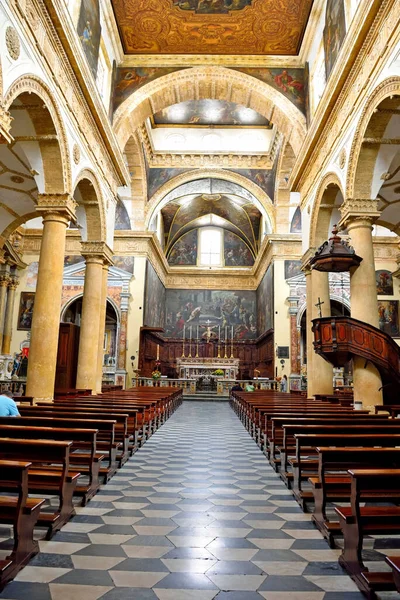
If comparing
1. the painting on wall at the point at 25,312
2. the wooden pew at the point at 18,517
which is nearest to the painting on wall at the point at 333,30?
the wooden pew at the point at 18,517

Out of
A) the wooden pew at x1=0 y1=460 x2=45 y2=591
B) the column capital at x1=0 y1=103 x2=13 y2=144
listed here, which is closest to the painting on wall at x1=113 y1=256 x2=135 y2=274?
the column capital at x1=0 y1=103 x2=13 y2=144

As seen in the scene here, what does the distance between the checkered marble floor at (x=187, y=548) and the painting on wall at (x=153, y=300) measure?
61.2 ft

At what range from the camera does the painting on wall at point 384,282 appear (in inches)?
916

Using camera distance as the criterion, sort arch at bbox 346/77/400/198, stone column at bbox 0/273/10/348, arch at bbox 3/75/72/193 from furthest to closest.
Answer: stone column at bbox 0/273/10/348
arch at bbox 3/75/72/193
arch at bbox 346/77/400/198

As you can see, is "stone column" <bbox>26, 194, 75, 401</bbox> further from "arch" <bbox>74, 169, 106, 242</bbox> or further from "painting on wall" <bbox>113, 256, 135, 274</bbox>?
"painting on wall" <bbox>113, 256, 135, 274</bbox>

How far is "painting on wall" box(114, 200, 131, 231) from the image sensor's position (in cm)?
2388

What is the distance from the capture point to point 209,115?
23078 millimetres

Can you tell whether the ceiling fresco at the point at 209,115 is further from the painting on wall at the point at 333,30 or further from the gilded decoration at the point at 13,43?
the gilded decoration at the point at 13,43

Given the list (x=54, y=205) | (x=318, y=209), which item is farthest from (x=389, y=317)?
(x=54, y=205)

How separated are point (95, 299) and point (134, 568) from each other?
11264mm

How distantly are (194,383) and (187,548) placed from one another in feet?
66.8

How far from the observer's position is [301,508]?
14.7 ft

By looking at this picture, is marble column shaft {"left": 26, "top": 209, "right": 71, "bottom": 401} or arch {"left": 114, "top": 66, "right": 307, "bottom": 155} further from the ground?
arch {"left": 114, "top": 66, "right": 307, "bottom": 155}

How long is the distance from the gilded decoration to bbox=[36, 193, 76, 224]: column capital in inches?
128
